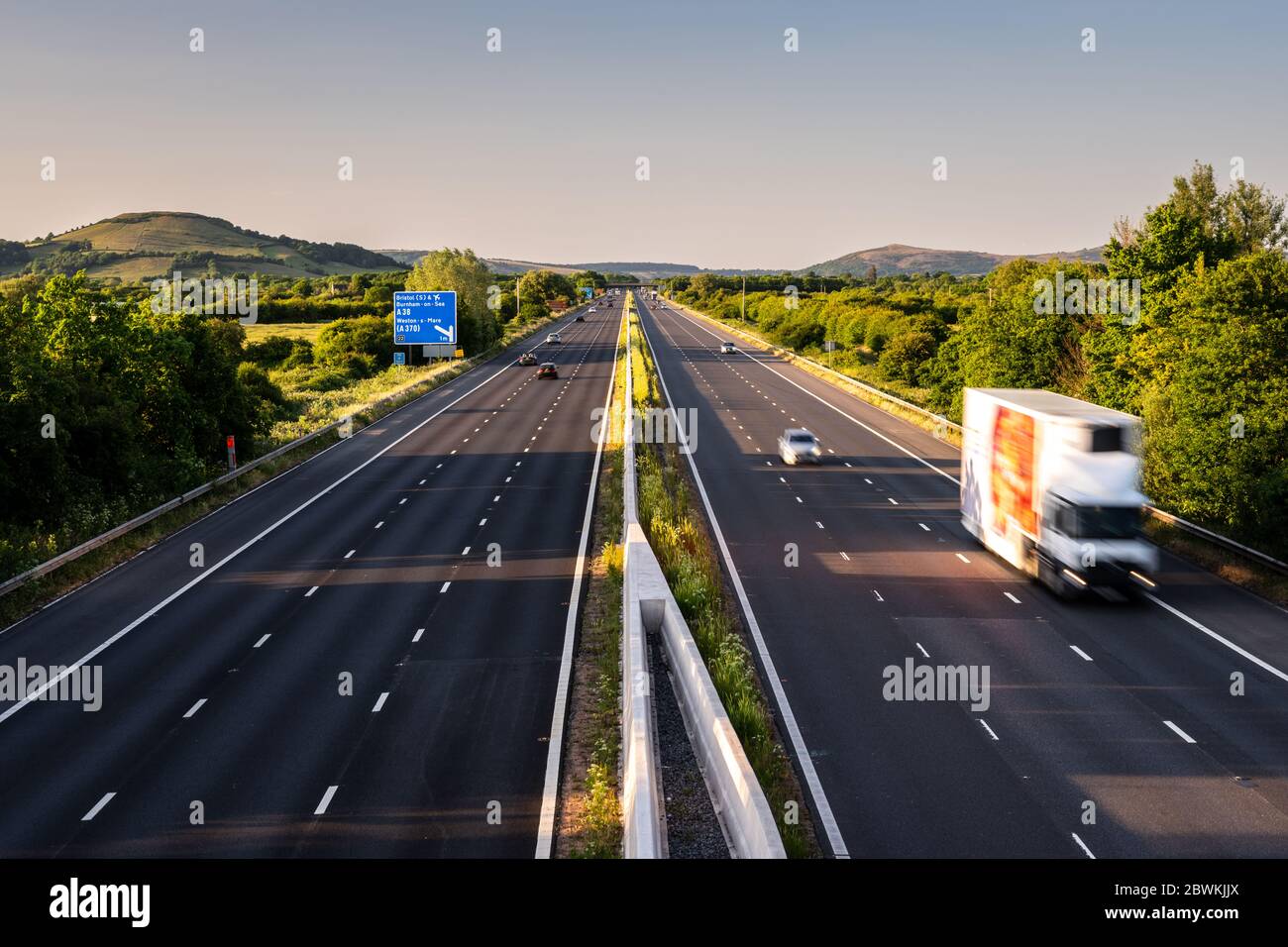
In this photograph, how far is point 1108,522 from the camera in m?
20.2

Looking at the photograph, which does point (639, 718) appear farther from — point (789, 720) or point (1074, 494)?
point (1074, 494)

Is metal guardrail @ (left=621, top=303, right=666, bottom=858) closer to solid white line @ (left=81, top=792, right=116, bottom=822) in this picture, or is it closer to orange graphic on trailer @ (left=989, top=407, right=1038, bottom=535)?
solid white line @ (left=81, top=792, right=116, bottom=822)

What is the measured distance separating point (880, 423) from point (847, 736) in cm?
3661

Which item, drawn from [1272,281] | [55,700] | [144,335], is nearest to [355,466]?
[144,335]

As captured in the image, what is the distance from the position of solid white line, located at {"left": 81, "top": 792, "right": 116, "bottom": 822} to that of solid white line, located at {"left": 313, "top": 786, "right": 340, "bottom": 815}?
2714 mm

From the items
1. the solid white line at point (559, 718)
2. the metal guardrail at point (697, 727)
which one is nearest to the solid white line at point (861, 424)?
the solid white line at point (559, 718)

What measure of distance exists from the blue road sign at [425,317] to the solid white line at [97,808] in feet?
168

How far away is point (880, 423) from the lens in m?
50.4

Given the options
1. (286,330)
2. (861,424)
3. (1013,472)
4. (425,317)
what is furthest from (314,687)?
(286,330)

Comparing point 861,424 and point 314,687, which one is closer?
point 314,687

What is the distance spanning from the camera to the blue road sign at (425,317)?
2490 inches

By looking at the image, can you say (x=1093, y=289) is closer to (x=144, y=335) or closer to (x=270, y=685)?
(x=144, y=335)

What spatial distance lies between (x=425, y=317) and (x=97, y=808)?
173ft

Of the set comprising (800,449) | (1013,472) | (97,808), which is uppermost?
(1013,472)
